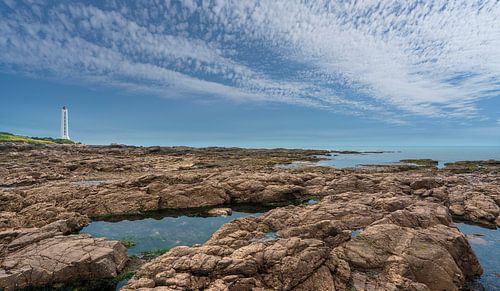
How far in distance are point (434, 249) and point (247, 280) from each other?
42.0 ft

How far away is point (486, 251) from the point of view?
24.6 meters

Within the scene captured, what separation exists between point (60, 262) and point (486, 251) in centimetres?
3378

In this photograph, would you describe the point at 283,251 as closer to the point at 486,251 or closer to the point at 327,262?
the point at 327,262

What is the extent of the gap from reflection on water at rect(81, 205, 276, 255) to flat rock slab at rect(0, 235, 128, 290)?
4097mm

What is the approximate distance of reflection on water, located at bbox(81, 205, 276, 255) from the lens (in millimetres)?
26439

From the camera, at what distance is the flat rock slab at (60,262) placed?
55.5 feet

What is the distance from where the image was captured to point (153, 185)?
40938 mm

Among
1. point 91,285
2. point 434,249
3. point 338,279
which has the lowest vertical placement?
point 91,285

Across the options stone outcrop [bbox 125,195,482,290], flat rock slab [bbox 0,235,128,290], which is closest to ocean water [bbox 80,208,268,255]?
flat rock slab [bbox 0,235,128,290]

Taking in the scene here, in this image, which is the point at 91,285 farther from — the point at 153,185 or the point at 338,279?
the point at 153,185

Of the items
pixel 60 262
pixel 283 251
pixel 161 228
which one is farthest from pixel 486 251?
pixel 60 262

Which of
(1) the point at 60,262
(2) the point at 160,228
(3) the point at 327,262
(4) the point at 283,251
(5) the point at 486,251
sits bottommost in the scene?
A: (2) the point at 160,228

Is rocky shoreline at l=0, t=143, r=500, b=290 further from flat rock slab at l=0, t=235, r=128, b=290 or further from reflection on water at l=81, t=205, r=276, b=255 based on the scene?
reflection on water at l=81, t=205, r=276, b=255

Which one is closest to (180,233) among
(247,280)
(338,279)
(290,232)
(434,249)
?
(290,232)
